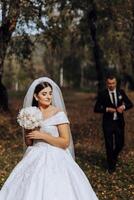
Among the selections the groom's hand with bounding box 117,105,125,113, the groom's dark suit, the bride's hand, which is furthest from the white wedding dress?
the groom's dark suit

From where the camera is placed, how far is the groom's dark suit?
1309cm

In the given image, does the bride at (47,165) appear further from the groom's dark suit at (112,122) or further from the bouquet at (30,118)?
the groom's dark suit at (112,122)

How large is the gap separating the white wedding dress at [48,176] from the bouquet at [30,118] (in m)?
0.14

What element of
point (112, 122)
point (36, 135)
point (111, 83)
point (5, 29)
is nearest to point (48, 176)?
point (36, 135)

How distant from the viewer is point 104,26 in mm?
31281

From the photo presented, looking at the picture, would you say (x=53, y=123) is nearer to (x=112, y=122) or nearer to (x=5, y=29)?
(x=112, y=122)

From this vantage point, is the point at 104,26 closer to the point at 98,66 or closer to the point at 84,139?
the point at 98,66

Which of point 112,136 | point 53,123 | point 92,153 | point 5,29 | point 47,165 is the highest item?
point 5,29

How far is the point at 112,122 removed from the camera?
1327 cm

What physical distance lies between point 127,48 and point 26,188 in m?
27.2

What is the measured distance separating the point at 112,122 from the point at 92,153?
404 centimetres

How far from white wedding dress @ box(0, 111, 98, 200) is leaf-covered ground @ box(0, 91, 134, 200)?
3936 millimetres

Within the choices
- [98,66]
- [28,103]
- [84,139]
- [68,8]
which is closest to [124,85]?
[98,66]

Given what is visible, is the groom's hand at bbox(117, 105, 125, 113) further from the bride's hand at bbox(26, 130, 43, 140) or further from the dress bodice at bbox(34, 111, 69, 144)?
the bride's hand at bbox(26, 130, 43, 140)
